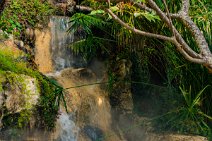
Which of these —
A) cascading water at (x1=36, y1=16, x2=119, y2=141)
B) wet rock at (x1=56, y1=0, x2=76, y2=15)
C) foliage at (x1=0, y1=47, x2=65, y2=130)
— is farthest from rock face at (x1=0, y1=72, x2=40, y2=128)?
wet rock at (x1=56, y1=0, x2=76, y2=15)

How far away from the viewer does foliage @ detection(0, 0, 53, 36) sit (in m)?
6.84

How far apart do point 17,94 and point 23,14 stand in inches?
122

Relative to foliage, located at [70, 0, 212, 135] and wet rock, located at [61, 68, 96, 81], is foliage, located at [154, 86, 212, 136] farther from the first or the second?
wet rock, located at [61, 68, 96, 81]

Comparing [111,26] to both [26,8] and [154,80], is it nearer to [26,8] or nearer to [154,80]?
[154,80]

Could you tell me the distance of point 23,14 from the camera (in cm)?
753

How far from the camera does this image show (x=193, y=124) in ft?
19.0

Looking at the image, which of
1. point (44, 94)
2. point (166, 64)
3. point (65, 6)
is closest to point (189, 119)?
point (166, 64)

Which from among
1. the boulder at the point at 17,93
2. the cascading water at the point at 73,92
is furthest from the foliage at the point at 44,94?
the cascading water at the point at 73,92

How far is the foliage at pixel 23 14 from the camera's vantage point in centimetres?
684

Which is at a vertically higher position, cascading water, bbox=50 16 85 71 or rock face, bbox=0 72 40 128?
cascading water, bbox=50 16 85 71

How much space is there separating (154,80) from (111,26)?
4.28 ft

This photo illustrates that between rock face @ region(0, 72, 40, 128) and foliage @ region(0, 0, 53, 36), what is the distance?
1774 millimetres

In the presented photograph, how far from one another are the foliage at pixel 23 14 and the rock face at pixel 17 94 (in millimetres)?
1774

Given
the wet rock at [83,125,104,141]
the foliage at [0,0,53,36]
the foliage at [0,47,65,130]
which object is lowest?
the wet rock at [83,125,104,141]
